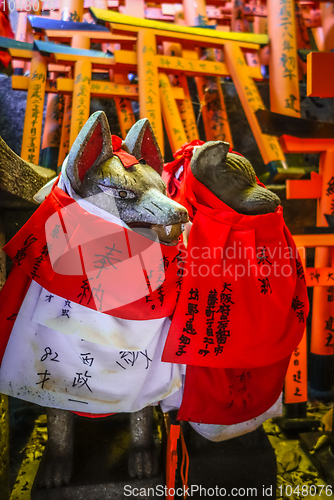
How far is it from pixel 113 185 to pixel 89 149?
18 centimetres

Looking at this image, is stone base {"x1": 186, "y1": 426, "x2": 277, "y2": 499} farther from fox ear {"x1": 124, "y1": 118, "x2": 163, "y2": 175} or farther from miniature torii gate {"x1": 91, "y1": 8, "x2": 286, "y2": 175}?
miniature torii gate {"x1": 91, "y1": 8, "x2": 286, "y2": 175}

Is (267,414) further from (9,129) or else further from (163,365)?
(9,129)

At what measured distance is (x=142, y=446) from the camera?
5.23 feet

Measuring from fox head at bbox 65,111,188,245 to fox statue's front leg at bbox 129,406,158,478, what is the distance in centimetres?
87

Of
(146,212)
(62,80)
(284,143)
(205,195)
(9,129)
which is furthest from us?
(9,129)

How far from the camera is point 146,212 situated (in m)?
1.34

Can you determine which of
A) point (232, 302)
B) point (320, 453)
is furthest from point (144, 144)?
point (320, 453)

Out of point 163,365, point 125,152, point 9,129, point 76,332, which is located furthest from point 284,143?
point 9,129

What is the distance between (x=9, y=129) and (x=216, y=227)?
8.37ft

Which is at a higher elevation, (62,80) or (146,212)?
(62,80)

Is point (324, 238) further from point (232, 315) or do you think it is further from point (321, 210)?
point (232, 315)

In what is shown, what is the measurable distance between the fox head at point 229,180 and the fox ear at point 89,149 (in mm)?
450

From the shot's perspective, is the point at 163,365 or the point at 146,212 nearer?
the point at 146,212

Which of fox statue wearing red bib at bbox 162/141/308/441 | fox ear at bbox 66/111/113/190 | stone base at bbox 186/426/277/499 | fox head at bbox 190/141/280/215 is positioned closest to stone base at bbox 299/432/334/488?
stone base at bbox 186/426/277/499
